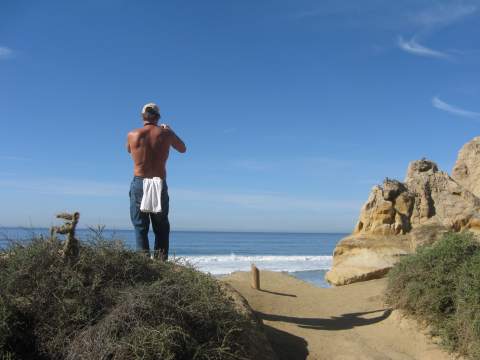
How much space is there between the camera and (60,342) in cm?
420

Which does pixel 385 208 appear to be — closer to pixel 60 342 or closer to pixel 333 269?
pixel 333 269

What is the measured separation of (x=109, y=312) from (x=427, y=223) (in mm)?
8829

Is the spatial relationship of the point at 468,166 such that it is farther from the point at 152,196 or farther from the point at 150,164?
the point at 152,196

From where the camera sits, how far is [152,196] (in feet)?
21.0

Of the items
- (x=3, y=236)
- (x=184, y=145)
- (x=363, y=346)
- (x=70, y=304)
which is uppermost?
(x=184, y=145)

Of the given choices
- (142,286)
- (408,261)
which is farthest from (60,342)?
(408,261)

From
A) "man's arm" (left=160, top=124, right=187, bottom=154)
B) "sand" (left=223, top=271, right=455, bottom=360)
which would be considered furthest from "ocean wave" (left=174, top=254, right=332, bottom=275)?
"man's arm" (left=160, top=124, right=187, bottom=154)

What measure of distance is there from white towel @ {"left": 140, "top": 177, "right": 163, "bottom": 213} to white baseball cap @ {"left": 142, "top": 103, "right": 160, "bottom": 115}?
1.01 meters

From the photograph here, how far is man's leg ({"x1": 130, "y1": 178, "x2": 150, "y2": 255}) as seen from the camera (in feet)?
21.1

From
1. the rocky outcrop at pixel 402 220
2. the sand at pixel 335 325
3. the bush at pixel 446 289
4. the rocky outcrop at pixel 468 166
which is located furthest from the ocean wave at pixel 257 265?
the bush at pixel 446 289

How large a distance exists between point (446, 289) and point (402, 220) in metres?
4.92

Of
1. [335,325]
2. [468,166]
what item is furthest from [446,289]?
[468,166]

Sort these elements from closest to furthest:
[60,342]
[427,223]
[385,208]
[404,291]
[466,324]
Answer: [60,342]
[466,324]
[404,291]
[427,223]
[385,208]

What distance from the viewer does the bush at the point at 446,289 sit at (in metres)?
6.57
